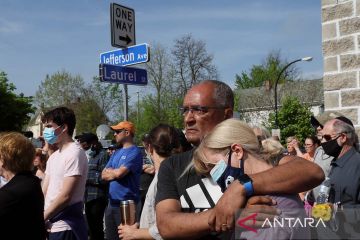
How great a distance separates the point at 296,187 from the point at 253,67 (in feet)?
232

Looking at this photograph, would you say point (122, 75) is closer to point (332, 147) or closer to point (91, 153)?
point (91, 153)

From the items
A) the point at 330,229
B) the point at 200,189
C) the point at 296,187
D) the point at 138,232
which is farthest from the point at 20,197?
the point at 330,229

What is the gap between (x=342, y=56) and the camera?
5.11 meters

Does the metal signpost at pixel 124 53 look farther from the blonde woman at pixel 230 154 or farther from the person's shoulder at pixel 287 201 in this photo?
the person's shoulder at pixel 287 201

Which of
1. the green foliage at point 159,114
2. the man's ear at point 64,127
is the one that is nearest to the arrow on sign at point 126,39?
the man's ear at point 64,127

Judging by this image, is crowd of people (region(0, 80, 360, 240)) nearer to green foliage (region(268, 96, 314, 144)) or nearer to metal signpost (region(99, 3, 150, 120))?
metal signpost (region(99, 3, 150, 120))

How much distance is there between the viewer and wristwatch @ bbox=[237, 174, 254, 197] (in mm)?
1973

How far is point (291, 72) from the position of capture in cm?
5841

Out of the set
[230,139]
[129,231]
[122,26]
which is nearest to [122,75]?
[122,26]

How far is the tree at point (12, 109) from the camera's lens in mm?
42062

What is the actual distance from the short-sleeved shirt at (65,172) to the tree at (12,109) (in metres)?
38.9

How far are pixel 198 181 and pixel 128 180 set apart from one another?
4203 mm

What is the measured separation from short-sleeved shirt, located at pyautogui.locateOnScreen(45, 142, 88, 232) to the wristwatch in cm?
284

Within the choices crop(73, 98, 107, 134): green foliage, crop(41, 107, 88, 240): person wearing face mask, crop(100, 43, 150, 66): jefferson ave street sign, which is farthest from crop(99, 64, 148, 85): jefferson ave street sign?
crop(73, 98, 107, 134): green foliage
